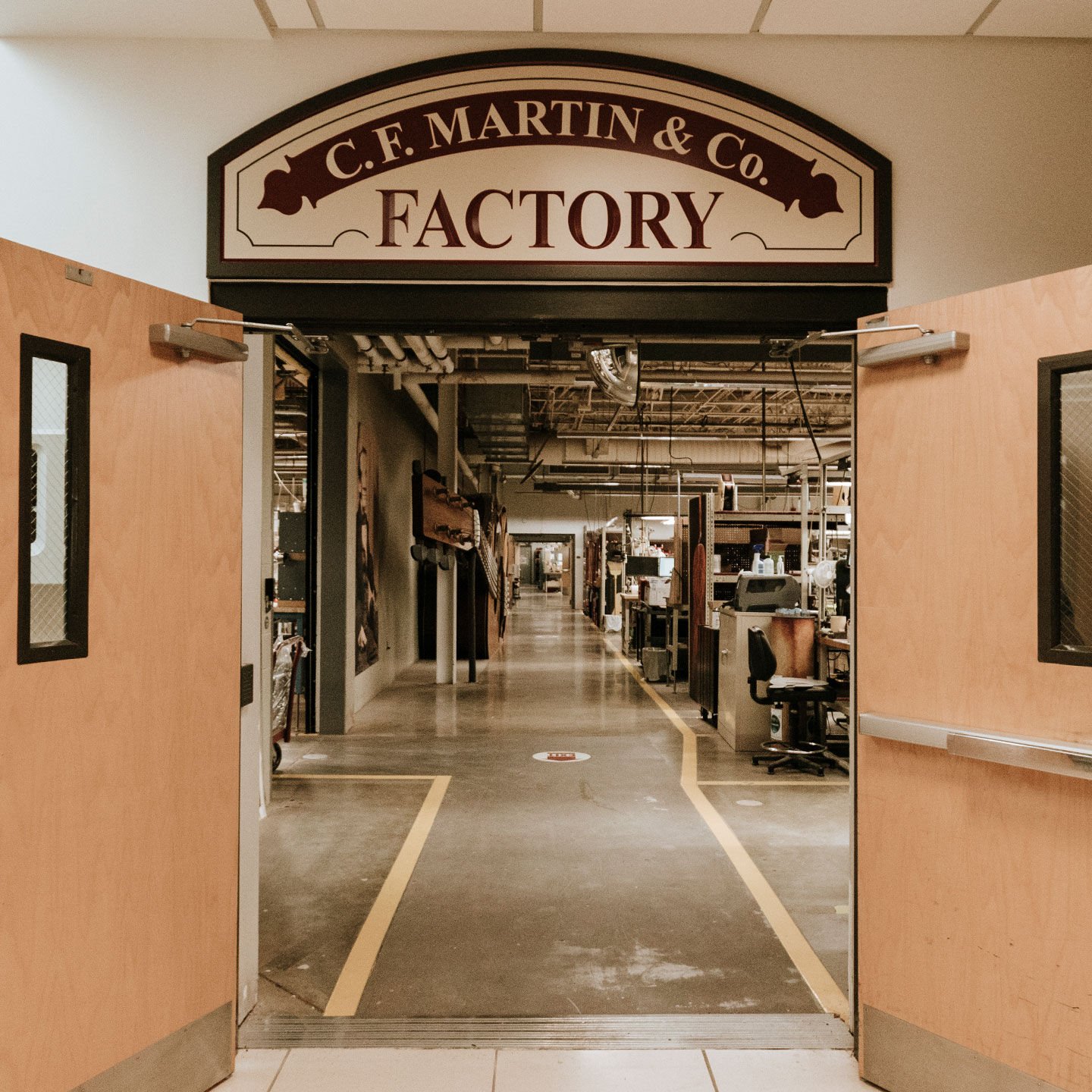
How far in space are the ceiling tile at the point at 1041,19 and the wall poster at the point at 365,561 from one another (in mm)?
6304

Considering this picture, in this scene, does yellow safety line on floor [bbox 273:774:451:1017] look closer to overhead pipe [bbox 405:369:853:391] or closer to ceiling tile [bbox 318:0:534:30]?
ceiling tile [bbox 318:0:534:30]

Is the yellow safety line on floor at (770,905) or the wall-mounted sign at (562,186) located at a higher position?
the wall-mounted sign at (562,186)

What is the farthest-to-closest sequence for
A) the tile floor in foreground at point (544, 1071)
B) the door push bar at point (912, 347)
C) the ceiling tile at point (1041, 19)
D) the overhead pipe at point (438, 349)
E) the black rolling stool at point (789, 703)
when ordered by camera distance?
1. the overhead pipe at point (438, 349)
2. the black rolling stool at point (789, 703)
3. the ceiling tile at point (1041, 19)
4. the tile floor in foreground at point (544, 1071)
5. the door push bar at point (912, 347)

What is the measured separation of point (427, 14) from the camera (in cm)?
267

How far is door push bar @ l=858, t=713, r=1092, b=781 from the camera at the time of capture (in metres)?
2.07

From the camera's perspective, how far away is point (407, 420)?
12.5 metres

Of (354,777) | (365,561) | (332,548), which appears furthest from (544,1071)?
(365,561)

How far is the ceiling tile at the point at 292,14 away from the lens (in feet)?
8.54

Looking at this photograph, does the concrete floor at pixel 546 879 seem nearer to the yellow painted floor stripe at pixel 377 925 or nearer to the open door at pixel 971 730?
the yellow painted floor stripe at pixel 377 925

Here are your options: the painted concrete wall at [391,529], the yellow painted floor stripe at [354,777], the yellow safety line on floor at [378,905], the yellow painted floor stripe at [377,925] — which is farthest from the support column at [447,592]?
the yellow painted floor stripe at [377,925]

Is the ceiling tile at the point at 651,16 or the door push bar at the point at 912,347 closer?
the door push bar at the point at 912,347

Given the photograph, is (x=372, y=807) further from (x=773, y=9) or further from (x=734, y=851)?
(x=773, y=9)

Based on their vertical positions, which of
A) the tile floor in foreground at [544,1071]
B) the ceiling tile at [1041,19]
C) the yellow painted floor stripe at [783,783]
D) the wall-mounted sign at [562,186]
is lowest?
the yellow painted floor stripe at [783,783]

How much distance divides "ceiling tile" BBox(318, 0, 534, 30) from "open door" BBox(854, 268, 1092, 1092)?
1.50 meters
